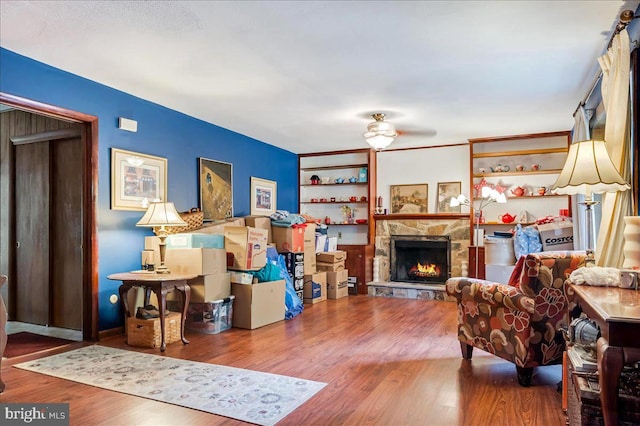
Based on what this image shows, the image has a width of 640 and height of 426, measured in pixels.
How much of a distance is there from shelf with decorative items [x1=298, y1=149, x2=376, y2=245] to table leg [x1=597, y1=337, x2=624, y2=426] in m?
5.64

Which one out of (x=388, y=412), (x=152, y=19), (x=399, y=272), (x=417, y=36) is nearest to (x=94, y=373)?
(x=388, y=412)

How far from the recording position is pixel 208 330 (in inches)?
163

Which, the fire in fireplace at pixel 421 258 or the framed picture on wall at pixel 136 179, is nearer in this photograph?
the framed picture on wall at pixel 136 179

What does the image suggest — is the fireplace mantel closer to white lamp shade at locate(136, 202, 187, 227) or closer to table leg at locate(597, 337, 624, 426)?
white lamp shade at locate(136, 202, 187, 227)

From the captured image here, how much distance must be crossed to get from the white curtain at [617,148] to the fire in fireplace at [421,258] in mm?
3940

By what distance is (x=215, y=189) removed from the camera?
545 centimetres

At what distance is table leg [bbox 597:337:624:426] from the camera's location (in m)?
1.43

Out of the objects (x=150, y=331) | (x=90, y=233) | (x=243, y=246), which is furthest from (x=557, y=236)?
(x=90, y=233)

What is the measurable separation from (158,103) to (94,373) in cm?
283

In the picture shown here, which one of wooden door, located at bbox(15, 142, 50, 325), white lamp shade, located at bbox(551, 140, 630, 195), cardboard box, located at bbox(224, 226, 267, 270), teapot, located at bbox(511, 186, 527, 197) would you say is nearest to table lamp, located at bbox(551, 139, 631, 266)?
white lamp shade, located at bbox(551, 140, 630, 195)

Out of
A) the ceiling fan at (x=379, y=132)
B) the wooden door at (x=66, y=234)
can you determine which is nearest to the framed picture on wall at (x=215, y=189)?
the wooden door at (x=66, y=234)

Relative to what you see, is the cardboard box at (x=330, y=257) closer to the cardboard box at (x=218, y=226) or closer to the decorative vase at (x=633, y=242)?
the cardboard box at (x=218, y=226)

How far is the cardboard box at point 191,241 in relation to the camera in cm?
413

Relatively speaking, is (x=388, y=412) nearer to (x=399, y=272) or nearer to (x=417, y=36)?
(x=417, y=36)
